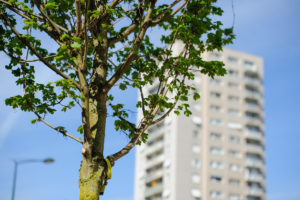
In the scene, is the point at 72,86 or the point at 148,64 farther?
the point at 148,64

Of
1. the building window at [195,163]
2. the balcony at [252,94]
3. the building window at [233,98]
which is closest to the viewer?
the building window at [195,163]

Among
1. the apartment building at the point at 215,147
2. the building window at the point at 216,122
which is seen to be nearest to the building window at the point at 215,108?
the apartment building at the point at 215,147

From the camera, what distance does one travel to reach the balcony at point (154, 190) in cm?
7519

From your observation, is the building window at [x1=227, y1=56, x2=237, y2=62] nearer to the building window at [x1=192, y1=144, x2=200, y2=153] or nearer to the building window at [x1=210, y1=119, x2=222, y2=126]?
the building window at [x1=210, y1=119, x2=222, y2=126]

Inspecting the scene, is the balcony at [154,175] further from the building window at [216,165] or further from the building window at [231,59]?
the building window at [231,59]

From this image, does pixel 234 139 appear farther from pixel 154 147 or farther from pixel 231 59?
pixel 231 59

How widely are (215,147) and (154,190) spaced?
1333 centimetres

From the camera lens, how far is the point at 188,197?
7025 centimetres

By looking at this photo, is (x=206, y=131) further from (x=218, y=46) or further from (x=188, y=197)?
(x=218, y=46)

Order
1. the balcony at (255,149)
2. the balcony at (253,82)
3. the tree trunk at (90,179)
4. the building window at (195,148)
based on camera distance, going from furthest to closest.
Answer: the balcony at (253,82), the balcony at (255,149), the building window at (195,148), the tree trunk at (90,179)

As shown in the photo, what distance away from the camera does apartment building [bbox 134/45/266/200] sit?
236 feet

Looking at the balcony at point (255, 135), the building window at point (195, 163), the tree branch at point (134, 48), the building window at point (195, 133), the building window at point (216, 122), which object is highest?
the building window at point (216, 122)

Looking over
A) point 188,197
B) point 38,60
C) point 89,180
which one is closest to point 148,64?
point 38,60

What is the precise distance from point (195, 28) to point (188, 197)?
209 ft
